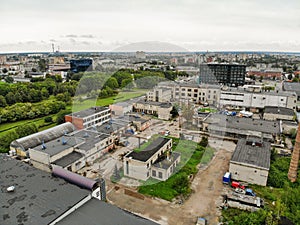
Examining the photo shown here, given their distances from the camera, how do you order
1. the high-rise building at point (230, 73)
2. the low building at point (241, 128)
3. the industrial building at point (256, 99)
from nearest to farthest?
the low building at point (241, 128)
the industrial building at point (256, 99)
the high-rise building at point (230, 73)

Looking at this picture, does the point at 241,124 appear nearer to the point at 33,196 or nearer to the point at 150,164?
the point at 150,164

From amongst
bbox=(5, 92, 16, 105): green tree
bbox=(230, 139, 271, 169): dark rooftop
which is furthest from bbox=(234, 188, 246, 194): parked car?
bbox=(5, 92, 16, 105): green tree

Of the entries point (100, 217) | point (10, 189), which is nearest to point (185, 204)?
point (100, 217)

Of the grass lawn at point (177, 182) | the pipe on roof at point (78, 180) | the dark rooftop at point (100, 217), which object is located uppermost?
the pipe on roof at point (78, 180)

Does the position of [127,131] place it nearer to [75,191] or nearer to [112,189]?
[112,189]

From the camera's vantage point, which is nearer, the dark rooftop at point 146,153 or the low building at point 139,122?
the dark rooftop at point 146,153

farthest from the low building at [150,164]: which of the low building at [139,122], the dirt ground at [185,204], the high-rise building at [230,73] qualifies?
the high-rise building at [230,73]

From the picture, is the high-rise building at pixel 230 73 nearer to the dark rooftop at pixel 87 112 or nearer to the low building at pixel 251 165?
Result: the dark rooftop at pixel 87 112

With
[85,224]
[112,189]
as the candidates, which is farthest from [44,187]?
[112,189]

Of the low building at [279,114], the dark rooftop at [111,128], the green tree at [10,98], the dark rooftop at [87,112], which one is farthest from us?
the green tree at [10,98]
